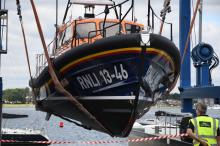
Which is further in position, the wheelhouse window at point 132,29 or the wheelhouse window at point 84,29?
the wheelhouse window at point 84,29

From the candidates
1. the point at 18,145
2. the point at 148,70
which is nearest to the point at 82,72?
the point at 148,70

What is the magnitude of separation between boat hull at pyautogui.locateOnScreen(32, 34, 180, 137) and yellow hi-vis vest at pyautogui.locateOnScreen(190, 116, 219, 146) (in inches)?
74.0

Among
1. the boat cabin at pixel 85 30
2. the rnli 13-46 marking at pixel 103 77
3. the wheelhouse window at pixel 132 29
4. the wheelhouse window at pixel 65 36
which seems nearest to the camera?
the rnli 13-46 marking at pixel 103 77

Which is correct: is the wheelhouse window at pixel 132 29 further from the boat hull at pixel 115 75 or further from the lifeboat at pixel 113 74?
the boat hull at pixel 115 75

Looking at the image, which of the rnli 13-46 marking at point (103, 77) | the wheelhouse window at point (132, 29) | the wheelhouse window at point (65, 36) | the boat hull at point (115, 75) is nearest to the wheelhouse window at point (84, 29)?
the wheelhouse window at point (65, 36)

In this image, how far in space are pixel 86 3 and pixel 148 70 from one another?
2.77 m

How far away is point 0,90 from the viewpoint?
1051cm

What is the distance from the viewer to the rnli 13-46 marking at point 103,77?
10.5 m

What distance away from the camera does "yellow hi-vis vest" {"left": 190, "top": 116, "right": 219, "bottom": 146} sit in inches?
351

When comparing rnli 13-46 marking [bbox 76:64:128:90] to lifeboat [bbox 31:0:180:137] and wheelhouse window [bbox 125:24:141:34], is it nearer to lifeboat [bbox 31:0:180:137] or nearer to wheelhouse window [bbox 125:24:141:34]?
lifeboat [bbox 31:0:180:137]

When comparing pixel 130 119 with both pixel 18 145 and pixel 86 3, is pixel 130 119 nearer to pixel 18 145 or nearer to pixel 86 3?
pixel 86 3

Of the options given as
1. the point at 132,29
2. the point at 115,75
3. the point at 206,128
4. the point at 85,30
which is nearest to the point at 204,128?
the point at 206,128

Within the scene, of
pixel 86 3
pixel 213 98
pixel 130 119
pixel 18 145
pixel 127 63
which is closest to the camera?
pixel 127 63

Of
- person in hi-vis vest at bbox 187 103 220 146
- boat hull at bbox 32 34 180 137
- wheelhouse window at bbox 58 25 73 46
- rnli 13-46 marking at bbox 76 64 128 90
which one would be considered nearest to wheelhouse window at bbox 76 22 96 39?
wheelhouse window at bbox 58 25 73 46
